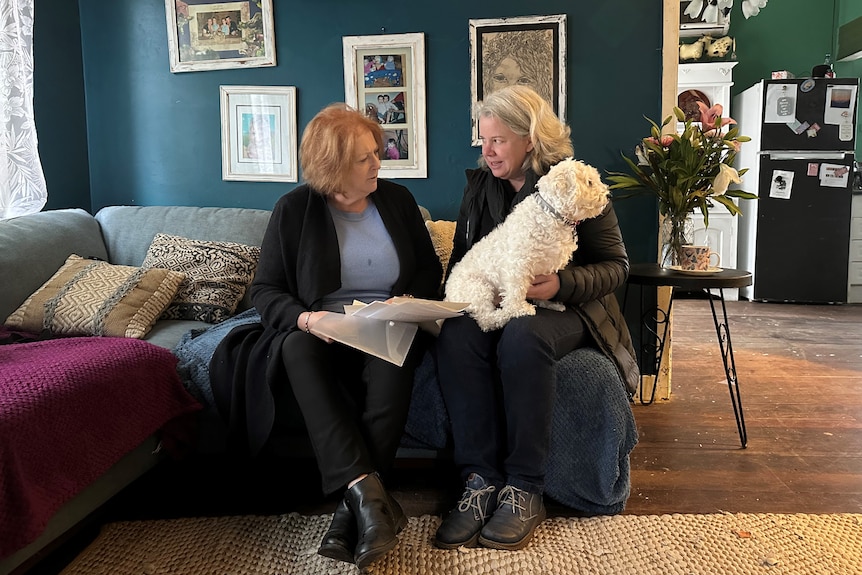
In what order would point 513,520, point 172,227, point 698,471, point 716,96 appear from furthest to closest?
1. point 716,96
2. point 172,227
3. point 698,471
4. point 513,520

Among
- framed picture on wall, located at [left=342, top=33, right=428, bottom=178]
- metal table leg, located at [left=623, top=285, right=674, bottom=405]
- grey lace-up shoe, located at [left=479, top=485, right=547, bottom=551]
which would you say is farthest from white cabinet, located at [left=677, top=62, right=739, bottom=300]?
grey lace-up shoe, located at [left=479, top=485, right=547, bottom=551]

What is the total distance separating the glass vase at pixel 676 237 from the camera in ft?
7.27

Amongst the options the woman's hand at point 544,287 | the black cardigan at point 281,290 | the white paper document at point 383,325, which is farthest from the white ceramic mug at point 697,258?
the white paper document at point 383,325

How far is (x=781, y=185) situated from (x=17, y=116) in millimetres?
5052

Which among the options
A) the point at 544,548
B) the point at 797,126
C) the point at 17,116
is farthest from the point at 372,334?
the point at 797,126

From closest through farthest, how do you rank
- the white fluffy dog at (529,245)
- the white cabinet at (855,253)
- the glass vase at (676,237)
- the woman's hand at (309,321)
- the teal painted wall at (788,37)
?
the white fluffy dog at (529,245) < the woman's hand at (309,321) < the glass vase at (676,237) < the white cabinet at (855,253) < the teal painted wall at (788,37)

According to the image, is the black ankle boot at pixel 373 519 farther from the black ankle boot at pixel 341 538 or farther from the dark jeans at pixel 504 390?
the dark jeans at pixel 504 390

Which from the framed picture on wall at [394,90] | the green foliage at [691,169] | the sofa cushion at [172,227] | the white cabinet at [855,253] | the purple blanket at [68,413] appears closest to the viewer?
the purple blanket at [68,413]

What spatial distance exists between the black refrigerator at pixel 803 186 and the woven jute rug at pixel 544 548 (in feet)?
12.5

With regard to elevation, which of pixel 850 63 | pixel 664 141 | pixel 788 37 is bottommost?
pixel 664 141

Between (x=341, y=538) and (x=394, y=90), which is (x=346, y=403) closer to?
(x=341, y=538)

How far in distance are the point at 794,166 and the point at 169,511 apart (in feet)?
16.4

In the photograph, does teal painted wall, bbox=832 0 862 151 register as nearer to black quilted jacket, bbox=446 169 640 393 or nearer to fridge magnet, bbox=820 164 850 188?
fridge magnet, bbox=820 164 850 188

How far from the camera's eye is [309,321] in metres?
1.57
